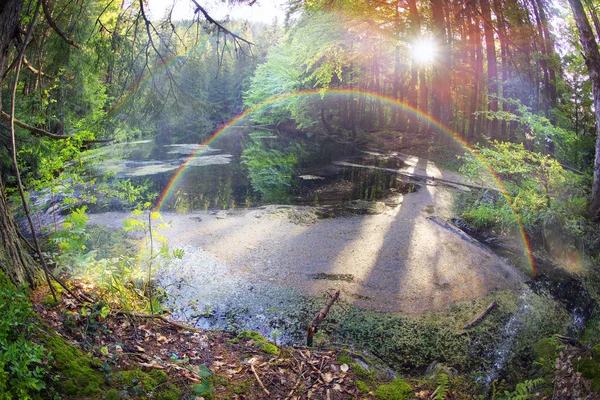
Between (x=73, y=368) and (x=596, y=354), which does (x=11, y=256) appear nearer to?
(x=73, y=368)

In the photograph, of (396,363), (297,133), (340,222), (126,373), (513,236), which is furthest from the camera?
(297,133)

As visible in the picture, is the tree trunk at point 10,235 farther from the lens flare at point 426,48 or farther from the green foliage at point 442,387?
the lens flare at point 426,48

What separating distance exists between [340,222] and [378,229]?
3.30 ft

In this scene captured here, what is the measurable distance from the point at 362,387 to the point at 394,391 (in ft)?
0.90

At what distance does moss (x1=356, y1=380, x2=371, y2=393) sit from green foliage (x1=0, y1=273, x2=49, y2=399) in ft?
7.52

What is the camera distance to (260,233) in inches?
339

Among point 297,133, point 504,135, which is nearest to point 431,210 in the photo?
point 504,135

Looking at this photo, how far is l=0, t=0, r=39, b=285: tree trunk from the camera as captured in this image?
104 inches

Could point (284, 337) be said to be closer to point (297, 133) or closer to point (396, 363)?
point (396, 363)

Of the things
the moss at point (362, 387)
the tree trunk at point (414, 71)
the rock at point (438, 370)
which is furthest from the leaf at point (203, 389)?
the tree trunk at point (414, 71)

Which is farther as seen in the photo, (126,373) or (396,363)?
(396,363)

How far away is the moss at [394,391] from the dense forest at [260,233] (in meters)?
0.03

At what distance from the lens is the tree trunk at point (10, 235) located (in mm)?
2646

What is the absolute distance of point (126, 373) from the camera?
252 centimetres
